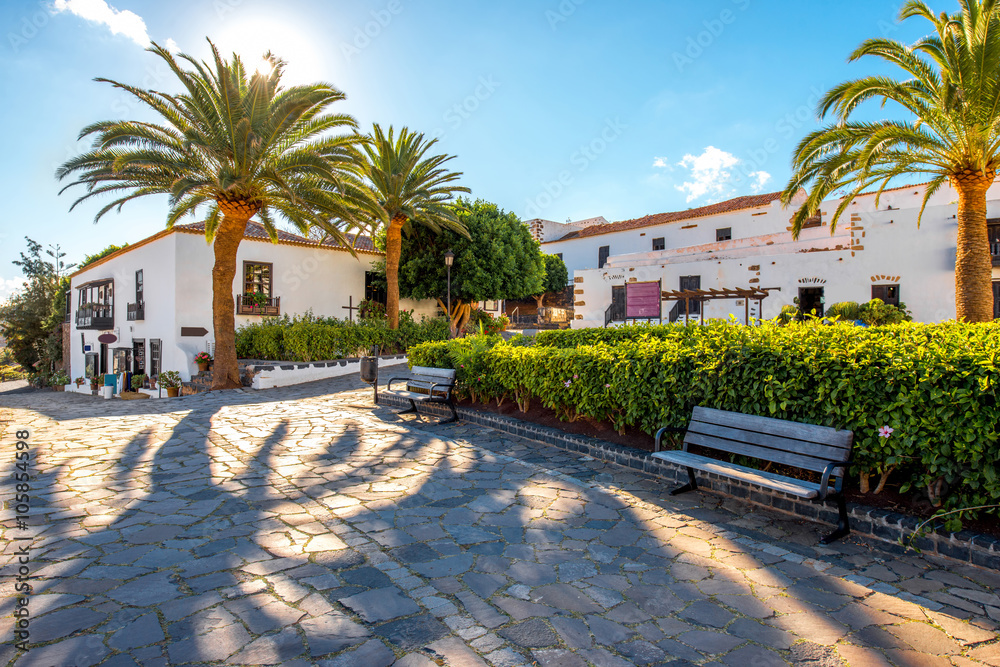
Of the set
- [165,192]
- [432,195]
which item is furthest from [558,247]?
[165,192]

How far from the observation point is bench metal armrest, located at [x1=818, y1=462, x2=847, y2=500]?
153 inches

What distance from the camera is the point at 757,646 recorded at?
8.72 feet

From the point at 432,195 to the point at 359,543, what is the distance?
17405 mm

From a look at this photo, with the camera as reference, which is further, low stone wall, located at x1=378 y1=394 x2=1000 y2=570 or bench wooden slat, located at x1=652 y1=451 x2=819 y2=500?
bench wooden slat, located at x1=652 y1=451 x2=819 y2=500

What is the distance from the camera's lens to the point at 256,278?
2025cm

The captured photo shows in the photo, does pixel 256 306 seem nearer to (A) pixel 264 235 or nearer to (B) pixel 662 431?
(A) pixel 264 235

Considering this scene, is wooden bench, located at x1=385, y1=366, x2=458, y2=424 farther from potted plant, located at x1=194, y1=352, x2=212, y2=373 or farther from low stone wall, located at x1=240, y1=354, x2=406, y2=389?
potted plant, located at x1=194, y1=352, x2=212, y2=373

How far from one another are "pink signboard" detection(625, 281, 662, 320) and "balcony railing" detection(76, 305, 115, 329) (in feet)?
69.9

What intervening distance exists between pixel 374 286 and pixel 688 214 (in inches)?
795

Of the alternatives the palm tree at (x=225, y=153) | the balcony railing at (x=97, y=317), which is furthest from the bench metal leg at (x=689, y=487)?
the balcony railing at (x=97, y=317)

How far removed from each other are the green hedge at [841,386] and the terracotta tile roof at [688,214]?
2610 centimetres

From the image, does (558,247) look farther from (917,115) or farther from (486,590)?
(486,590)

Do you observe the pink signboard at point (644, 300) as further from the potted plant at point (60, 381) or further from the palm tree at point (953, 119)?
the potted plant at point (60, 381)

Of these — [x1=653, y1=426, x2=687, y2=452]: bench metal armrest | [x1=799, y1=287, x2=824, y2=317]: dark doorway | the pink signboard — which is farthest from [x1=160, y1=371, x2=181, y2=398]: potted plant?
[x1=799, y1=287, x2=824, y2=317]: dark doorway
